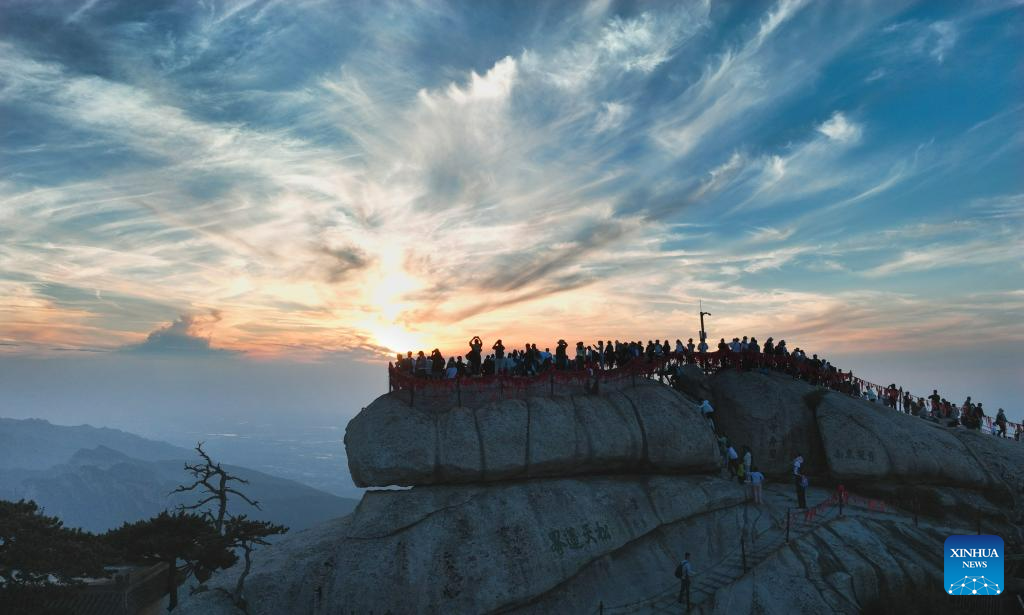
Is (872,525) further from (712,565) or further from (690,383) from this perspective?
(690,383)

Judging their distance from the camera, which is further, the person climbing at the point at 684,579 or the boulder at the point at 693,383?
the boulder at the point at 693,383

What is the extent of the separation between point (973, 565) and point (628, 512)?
47.7ft

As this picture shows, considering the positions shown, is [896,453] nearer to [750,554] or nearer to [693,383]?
[693,383]

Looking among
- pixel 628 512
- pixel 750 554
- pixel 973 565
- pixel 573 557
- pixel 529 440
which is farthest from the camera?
pixel 529 440

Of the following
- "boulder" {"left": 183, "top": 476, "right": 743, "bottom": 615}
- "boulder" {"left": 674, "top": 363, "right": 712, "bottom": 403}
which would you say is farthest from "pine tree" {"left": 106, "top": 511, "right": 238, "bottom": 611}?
"boulder" {"left": 674, "top": 363, "right": 712, "bottom": 403}

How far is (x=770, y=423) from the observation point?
105 ft

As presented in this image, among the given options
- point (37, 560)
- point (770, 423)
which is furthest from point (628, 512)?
point (37, 560)

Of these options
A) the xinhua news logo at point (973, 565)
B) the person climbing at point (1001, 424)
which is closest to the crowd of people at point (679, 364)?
the person climbing at point (1001, 424)

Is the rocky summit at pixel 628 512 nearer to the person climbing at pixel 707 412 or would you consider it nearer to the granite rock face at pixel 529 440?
the granite rock face at pixel 529 440

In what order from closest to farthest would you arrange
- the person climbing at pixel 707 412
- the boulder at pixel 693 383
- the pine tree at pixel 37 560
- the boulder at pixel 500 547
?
the boulder at pixel 500 547
the pine tree at pixel 37 560
the person climbing at pixel 707 412
the boulder at pixel 693 383

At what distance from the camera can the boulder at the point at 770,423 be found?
104ft

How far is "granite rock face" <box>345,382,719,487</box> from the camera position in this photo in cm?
2569

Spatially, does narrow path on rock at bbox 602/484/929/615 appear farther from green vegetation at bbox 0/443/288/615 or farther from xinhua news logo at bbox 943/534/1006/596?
green vegetation at bbox 0/443/288/615

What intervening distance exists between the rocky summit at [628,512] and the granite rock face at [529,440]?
8 cm
